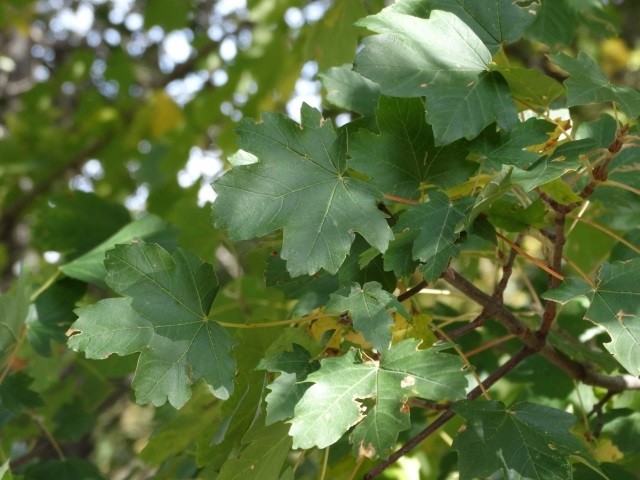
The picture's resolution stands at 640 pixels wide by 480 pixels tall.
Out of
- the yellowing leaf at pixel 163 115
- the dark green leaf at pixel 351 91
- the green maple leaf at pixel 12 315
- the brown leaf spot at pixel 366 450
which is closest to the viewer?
the brown leaf spot at pixel 366 450

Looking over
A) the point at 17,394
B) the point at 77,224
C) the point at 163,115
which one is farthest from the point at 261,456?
the point at 163,115

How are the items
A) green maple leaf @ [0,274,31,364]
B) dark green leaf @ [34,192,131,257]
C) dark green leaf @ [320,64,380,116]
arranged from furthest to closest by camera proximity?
dark green leaf @ [34,192,131,257]
green maple leaf @ [0,274,31,364]
dark green leaf @ [320,64,380,116]

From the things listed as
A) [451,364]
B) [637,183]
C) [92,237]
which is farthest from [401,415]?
[92,237]

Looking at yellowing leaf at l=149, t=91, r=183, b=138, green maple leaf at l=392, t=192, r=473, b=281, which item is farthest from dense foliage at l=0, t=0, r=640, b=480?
yellowing leaf at l=149, t=91, r=183, b=138

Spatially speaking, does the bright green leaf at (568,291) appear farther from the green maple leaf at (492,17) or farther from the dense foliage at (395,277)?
the green maple leaf at (492,17)

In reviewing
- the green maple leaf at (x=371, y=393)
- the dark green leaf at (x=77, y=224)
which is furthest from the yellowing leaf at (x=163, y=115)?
the green maple leaf at (x=371, y=393)

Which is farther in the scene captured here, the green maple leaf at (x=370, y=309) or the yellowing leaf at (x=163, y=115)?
the yellowing leaf at (x=163, y=115)

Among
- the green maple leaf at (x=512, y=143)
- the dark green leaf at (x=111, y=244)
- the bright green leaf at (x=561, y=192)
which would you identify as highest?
the green maple leaf at (x=512, y=143)

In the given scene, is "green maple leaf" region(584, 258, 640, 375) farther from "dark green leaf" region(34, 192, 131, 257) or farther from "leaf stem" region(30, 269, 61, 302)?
"dark green leaf" region(34, 192, 131, 257)
